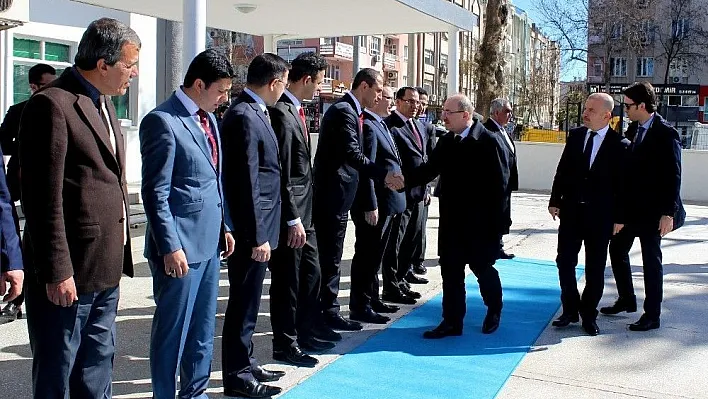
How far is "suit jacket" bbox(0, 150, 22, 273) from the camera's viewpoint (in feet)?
9.95

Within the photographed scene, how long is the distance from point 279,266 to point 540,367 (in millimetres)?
1924

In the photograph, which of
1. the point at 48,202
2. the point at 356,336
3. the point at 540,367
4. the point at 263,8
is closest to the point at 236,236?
the point at 48,202

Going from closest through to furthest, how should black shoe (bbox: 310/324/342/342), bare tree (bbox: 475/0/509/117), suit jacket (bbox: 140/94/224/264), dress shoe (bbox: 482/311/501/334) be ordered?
suit jacket (bbox: 140/94/224/264) < black shoe (bbox: 310/324/342/342) < dress shoe (bbox: 482/311/501/334) < bare tree (bbox: 475/0/509/117)

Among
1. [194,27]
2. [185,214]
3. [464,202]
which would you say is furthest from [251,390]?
[194,27]

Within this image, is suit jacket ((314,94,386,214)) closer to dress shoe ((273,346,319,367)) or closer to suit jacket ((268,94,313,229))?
suit jacket ((268,94,313,229))

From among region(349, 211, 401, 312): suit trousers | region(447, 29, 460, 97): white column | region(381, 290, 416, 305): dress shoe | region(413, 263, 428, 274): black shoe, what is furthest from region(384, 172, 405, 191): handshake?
region(447, 29, 460, 97): white column

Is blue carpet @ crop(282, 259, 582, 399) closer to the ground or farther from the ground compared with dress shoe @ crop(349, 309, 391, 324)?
closer to the ground

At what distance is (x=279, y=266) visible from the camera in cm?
503

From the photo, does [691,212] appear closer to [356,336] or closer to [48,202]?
[356,336]

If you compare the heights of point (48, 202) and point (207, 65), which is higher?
point (207, 65)

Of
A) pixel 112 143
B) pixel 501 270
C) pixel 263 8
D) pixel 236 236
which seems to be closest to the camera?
pixel 112 143

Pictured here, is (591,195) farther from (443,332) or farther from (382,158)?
(382,158)

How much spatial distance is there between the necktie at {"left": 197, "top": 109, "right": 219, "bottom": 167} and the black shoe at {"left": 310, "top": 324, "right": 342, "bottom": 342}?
2.06 m

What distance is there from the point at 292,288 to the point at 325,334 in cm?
74
